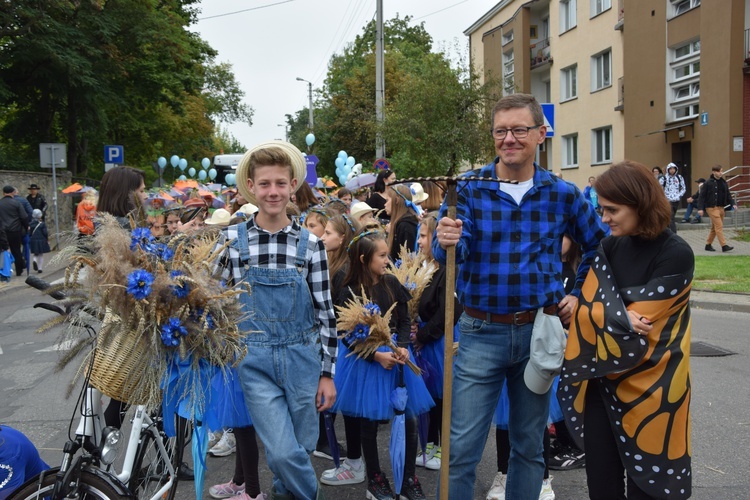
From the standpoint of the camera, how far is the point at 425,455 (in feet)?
15.4

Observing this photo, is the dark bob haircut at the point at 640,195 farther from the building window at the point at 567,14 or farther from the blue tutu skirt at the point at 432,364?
the building window at the point at 567,14

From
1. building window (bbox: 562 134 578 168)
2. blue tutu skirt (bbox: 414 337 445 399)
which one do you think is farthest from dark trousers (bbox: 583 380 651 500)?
building window (bbox: 562 134 578 168)

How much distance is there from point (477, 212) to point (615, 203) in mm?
605

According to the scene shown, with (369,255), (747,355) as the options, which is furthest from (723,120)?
(369,255)

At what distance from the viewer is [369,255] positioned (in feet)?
14.4

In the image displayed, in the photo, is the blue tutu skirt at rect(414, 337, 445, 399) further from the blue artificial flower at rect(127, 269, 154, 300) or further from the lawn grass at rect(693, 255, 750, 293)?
the lawn grass at rect(693, 255, 750, 293)

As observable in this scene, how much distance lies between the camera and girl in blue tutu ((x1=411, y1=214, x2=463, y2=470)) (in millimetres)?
4492

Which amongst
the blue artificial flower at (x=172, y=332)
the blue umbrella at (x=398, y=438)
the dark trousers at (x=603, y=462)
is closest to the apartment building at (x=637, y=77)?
the blue umbrella at (x=398, y=438)

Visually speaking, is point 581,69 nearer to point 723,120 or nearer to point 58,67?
point 723,120

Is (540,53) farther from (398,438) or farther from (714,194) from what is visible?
(398,438)

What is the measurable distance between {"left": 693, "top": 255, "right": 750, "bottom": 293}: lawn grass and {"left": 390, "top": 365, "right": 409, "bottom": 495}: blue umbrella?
876 cm

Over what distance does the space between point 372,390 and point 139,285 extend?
179 centimetres

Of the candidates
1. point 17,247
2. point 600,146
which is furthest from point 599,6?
point 17,247

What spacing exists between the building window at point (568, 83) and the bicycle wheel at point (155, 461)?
31352 millimetres
